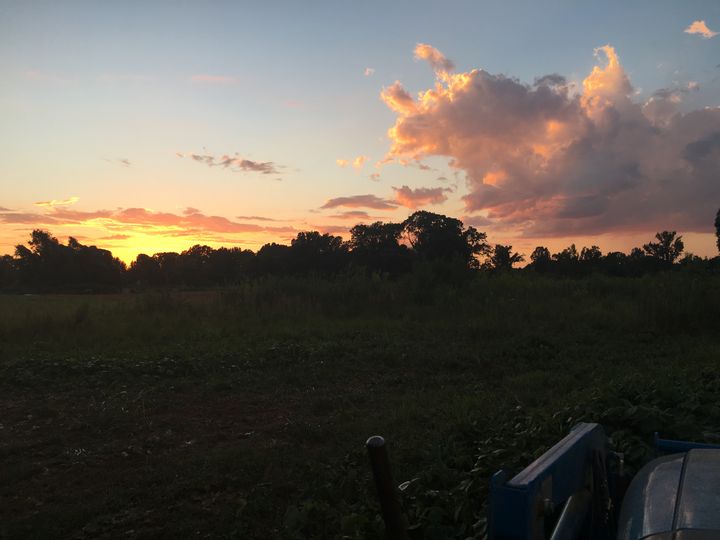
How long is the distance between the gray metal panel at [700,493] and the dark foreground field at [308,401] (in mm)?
1496

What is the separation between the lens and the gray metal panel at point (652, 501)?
145cm

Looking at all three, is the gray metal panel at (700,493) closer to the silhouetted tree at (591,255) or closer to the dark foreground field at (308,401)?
the dark foreground field at (308,401)

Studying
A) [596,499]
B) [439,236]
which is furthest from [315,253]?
[596,499]

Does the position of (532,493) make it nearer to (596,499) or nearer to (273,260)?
(596,499)

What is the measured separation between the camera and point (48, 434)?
6406 mm

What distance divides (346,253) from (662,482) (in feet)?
182

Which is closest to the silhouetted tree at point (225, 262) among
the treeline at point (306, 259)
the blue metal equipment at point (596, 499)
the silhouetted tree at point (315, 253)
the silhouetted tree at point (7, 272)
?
the treeline at point (306, 259)

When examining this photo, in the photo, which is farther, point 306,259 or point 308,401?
point 306,259

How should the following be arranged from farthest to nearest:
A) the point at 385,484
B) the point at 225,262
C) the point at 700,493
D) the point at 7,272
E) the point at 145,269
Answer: the point at 145,269
the point at 7,272
the point at 225,262
the point at 385,484
the point at 700,493

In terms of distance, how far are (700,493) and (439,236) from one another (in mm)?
55376

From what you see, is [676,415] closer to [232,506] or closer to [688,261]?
[232,506]

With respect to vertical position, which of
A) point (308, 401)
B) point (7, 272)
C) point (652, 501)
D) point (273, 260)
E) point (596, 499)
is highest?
point (273, 260)

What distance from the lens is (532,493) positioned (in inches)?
60.7

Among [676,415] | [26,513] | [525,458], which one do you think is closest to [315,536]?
[525,458]
